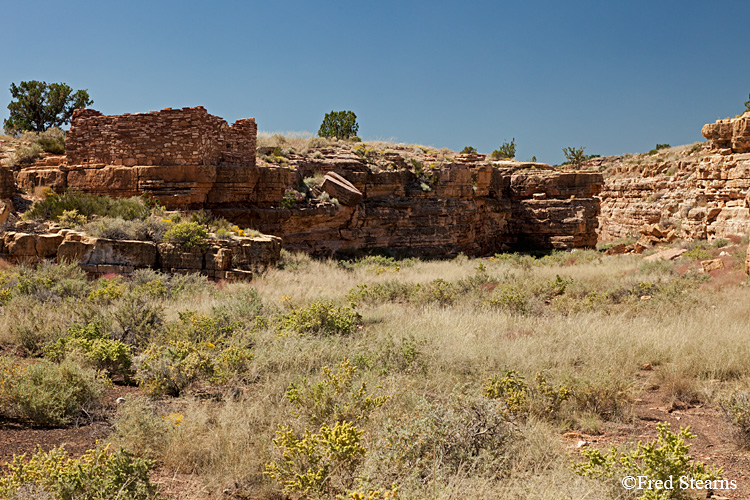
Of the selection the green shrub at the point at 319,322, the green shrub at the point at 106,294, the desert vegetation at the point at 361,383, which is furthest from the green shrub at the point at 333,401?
the green shrub at the point at 106,294

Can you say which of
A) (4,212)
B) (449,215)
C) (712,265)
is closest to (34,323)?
(4,212)

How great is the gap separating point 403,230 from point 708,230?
10666 millimetres

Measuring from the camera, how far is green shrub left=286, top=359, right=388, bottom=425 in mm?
3928

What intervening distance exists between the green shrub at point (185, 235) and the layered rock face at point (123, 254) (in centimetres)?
13

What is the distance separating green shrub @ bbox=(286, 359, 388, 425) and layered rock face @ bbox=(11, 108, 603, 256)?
39.4ft

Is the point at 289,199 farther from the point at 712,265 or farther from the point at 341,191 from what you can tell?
the point at 712,265

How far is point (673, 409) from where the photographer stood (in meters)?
4.82

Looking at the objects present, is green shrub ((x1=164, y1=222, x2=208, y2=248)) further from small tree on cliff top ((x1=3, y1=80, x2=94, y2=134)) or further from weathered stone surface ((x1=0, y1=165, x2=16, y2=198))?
small tree on cliff top ((x1=3, y1=80, x2=94, y2=134))

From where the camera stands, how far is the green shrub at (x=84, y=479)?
9.21ft

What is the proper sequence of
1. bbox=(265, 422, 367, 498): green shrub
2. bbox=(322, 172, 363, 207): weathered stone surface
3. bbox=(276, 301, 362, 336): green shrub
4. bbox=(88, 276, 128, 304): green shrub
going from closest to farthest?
bbox=(265, 422, 367, 498): green shrub → bbox=(276, 301, 362, 336): green shrub → bbox=(88, 276, 128, 304): green shrub → bbox=(322, 172, 363, 207): weathered stone surface

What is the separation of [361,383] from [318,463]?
1297 mm

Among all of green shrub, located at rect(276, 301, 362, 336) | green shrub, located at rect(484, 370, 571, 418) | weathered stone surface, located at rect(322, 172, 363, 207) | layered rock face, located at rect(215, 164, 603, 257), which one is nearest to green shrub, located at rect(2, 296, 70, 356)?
green shrub, located at rect(276, 301, 362, 336)

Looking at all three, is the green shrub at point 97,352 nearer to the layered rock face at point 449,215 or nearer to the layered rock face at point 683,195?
the layered rock face at point 449,215

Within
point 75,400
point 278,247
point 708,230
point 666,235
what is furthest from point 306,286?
point 666,235
